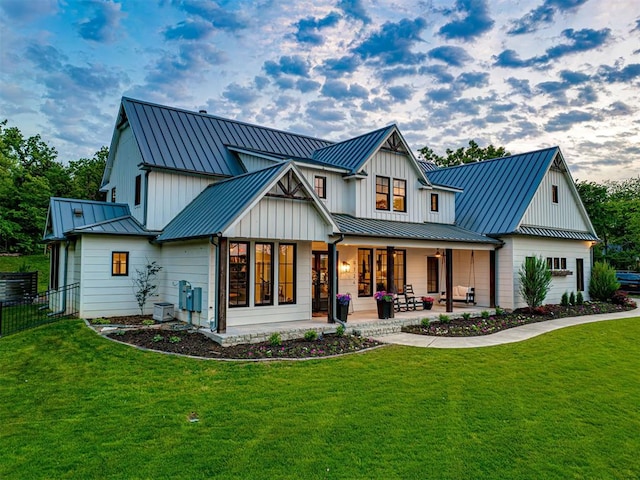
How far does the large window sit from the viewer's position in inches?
468

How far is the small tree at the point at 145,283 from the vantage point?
43.7 ft

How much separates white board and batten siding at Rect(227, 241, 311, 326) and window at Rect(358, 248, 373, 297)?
342cm

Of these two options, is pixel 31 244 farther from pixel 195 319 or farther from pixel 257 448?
pixel 257 448

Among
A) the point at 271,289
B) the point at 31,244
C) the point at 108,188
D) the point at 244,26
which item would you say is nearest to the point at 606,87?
the point at 244,26

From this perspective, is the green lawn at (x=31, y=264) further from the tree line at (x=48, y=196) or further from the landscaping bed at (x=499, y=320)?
the landscaping bed at (x=499, y=320)

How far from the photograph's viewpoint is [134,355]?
349 inches

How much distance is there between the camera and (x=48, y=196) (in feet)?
99.9

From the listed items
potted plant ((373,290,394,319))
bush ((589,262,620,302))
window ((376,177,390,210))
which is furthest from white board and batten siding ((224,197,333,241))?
bush ((589,262,620,302))

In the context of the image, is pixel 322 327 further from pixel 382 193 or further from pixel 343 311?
pixel 382 193

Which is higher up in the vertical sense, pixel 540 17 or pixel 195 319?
pixel 540 17

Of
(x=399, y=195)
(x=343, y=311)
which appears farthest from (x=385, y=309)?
(x=399, y=195)

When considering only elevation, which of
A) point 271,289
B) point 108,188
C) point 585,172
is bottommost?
point 271,289

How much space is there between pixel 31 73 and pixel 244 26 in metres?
10.6

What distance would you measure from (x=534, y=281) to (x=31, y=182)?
3333 cm
